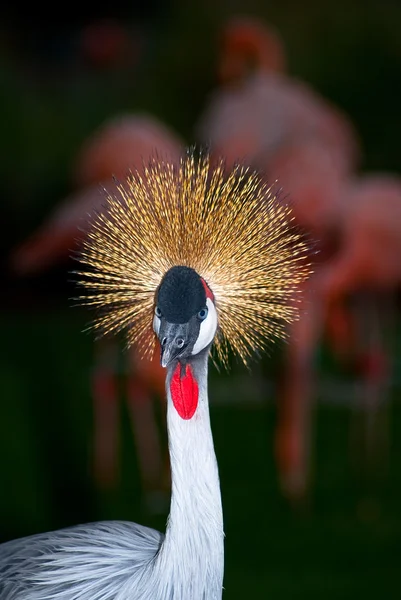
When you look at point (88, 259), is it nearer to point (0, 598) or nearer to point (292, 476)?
point (0, 598)

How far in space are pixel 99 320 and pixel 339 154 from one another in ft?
7.61

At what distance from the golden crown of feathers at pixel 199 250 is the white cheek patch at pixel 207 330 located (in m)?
0.10

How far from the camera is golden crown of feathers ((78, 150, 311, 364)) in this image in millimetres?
1690

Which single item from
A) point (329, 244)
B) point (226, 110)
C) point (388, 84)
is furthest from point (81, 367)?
point (388, 84)

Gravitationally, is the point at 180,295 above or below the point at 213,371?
below

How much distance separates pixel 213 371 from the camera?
5.30m

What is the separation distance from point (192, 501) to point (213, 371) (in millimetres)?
3710

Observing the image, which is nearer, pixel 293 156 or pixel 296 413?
pixel 293 156

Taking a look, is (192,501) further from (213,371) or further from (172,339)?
(213,371)

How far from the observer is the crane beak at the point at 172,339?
4.94 feet

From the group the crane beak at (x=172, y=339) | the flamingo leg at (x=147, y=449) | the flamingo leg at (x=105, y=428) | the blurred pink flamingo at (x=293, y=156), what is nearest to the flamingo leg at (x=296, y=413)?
the blurred pink flamingo at (x=293, y=156)

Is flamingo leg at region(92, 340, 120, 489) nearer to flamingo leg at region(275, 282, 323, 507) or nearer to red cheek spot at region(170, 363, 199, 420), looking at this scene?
flamingo leg at region(275, 282, 323, 507)

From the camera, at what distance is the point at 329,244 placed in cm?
334

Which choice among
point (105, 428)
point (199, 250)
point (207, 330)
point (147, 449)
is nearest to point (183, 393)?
point (207, 330)
